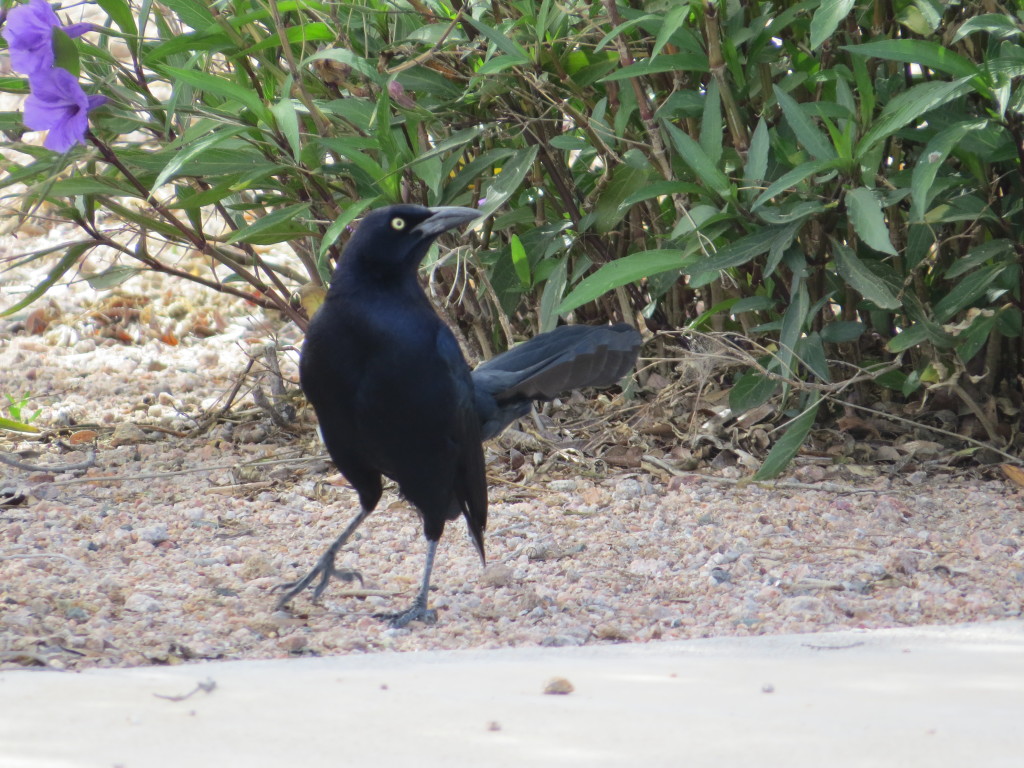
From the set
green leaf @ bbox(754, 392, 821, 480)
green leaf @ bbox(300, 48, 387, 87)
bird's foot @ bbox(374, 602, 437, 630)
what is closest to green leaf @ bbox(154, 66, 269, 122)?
green leaf @ bbox(300, 48, 387, 87)

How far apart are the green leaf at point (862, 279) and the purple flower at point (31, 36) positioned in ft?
6.76

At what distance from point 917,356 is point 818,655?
1730 mm

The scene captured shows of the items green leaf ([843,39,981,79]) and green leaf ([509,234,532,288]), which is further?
green leaf ([509,234,532,288])

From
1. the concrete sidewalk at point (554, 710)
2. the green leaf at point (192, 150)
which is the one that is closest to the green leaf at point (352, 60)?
the green leaf at point (192, 150)

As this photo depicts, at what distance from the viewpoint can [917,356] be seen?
371 cm

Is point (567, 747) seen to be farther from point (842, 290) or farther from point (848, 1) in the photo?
point (842, 290)

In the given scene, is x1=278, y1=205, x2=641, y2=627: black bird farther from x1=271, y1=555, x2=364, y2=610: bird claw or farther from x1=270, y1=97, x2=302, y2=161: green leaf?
x1=270, y1=97, x2=302, y2=161: green leaf

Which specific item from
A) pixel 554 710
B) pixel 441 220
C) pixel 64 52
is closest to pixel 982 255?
pixel 441 220

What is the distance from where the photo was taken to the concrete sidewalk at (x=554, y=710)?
164 centimetres

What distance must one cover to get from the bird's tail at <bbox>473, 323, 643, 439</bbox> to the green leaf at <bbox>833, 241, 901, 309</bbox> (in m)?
0.58

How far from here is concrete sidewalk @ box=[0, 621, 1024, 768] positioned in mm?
1637

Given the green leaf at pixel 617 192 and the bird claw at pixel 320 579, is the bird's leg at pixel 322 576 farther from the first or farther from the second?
the green leaf at pixel 617 192

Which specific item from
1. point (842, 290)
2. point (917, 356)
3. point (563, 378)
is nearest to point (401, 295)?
point (563, 378)

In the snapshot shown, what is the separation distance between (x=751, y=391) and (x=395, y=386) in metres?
1.27
